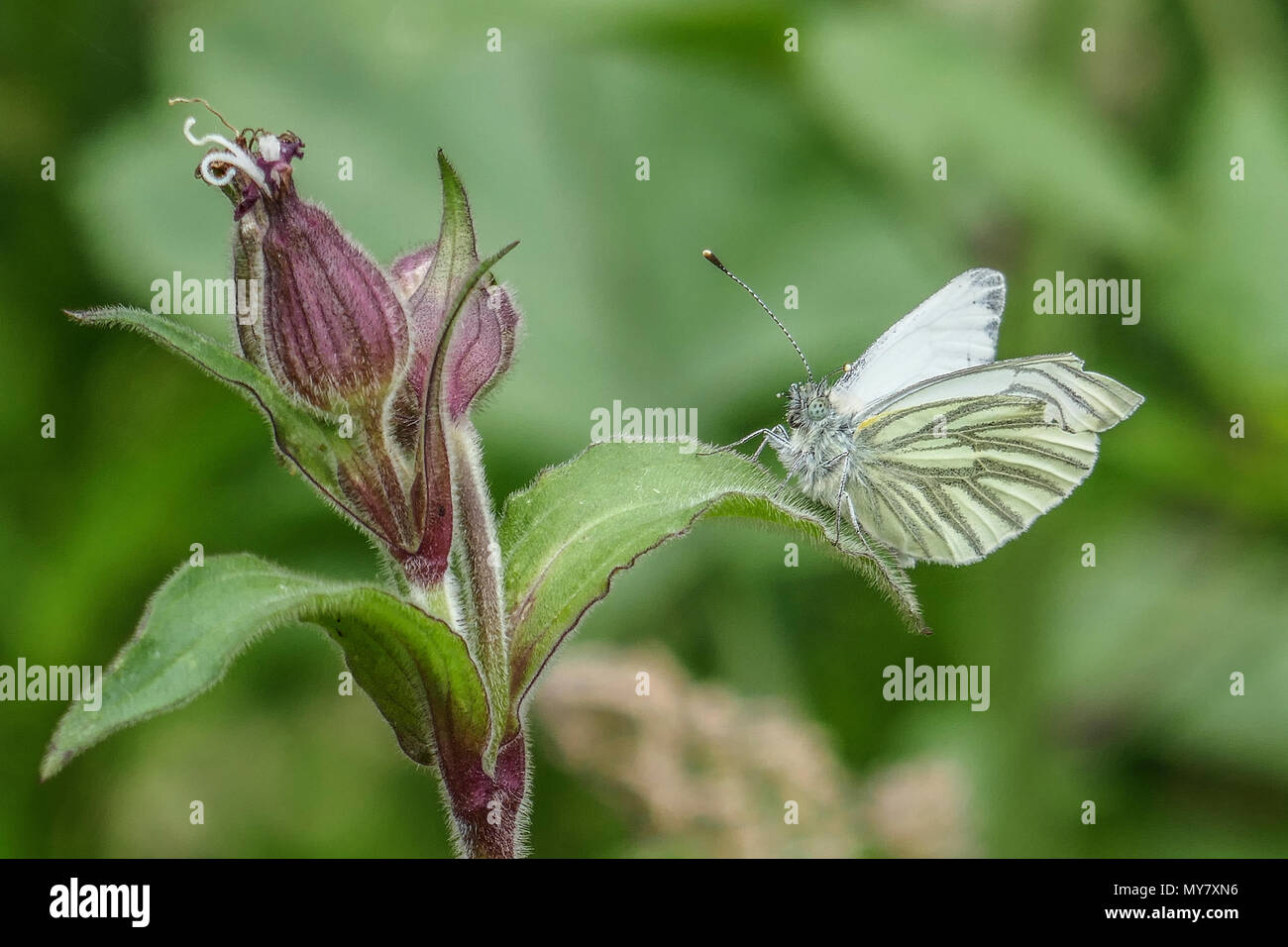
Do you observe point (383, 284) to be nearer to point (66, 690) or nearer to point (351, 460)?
point (351, 460)

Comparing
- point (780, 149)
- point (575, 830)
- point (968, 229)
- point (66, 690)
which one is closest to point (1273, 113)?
point (968, 229)

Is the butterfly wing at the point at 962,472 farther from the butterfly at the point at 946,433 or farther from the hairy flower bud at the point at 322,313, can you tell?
the hairy flower bud at the point at 322,313

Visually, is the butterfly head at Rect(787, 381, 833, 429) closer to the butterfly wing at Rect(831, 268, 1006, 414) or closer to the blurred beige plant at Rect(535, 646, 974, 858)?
the butterfly wing at Rect(831, 268, 1006, 414)

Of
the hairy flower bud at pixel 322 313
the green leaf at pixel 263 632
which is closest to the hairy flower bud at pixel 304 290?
the hairy flower bud at pixel 322 313

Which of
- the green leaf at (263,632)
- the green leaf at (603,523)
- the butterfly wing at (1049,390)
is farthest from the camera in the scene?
the butterfly wing at (1049,390)

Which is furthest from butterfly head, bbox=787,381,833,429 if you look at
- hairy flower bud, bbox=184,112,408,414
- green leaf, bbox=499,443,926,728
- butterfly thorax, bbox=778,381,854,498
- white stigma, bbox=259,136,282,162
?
white stigma, bbox=259,136,282,162

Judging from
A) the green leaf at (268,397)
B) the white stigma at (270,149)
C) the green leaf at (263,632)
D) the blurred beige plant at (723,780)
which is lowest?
the blurred beige plant at (723,780)

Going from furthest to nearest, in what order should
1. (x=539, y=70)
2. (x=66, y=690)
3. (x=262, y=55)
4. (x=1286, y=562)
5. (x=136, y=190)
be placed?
(x=539, y=70)
(x=262, y=55)
(x=136, y=190)
(x=1286, y=562)
(x=66, y=690)
